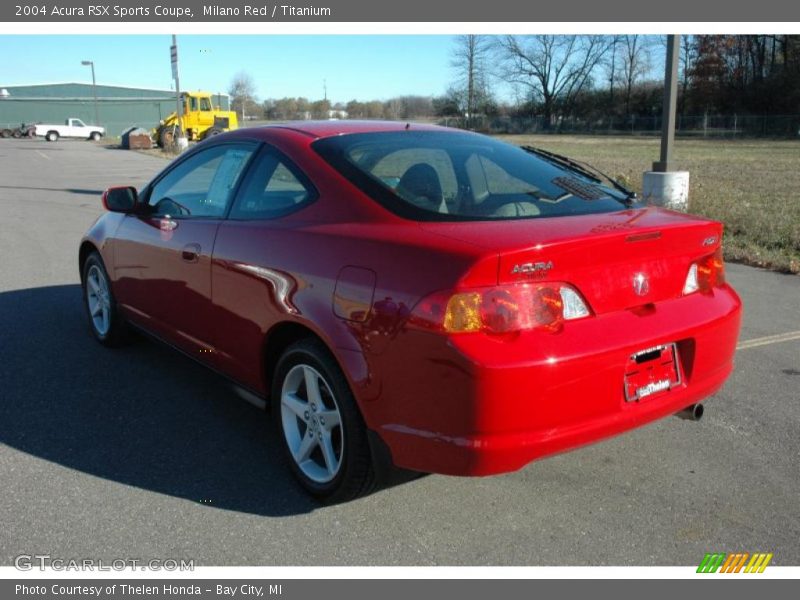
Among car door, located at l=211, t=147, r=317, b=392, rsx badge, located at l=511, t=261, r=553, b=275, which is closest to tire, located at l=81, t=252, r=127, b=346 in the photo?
car door, located at l=211, t=147, r=317, b=392

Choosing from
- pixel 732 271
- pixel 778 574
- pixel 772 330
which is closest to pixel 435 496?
pixel 778 574

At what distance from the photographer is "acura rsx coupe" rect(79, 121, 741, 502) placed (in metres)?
2.60

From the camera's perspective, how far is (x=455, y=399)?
2.59 meters

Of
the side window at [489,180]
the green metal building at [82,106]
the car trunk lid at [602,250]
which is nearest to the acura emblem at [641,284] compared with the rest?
the car trunk lid at [602,250]

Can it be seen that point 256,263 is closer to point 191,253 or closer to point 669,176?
point 191,253

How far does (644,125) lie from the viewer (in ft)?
226

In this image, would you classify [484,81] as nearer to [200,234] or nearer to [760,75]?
[760,75]

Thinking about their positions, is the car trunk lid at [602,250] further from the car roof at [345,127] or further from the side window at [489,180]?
the car roof at [345,127]

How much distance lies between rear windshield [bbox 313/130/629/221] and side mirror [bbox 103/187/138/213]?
166 cm

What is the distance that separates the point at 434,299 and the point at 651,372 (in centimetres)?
97

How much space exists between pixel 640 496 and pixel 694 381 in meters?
0.59

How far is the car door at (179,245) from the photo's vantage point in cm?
393

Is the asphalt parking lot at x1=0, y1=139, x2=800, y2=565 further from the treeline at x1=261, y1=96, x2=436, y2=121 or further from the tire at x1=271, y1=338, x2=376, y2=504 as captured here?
the treeline at x1=261, y1=96, x2=436, y2=121

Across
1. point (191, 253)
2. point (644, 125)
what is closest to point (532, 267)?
point (191, 253)
